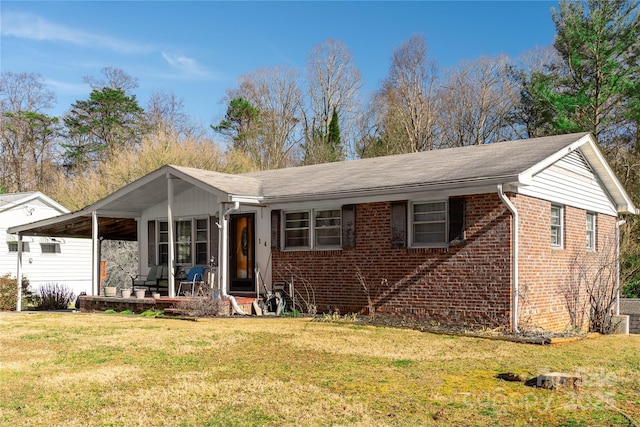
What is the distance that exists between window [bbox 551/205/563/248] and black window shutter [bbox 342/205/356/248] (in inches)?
180

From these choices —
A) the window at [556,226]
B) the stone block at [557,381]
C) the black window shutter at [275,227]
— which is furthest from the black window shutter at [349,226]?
the stone block at [557,381]

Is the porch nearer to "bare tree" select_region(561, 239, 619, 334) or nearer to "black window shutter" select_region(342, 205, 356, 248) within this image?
"black window shutter" select_region(342, 205, 356, 248)

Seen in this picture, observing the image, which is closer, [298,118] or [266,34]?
[266,34]

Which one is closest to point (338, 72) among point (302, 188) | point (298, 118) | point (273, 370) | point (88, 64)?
point (298, 118)

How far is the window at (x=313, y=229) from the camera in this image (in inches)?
622

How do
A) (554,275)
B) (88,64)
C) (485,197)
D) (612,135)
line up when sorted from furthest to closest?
(88,64) → (612,135) → (554,275) → (485,197)

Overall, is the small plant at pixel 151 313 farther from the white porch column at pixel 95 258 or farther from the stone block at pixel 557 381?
the stone block at pixel 557 381

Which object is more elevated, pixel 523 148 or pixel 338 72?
pixel 338 72

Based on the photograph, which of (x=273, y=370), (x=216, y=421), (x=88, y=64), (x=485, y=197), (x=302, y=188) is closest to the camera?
(x=216, y=421)

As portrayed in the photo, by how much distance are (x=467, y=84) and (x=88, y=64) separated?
25.3 meters

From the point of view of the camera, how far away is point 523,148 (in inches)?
610

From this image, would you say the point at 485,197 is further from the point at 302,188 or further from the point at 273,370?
the point at 273,370

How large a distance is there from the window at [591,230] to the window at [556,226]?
2111 mm

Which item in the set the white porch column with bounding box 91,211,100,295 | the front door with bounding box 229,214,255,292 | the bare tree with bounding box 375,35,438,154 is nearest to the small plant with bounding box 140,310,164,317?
the front door with bounding box 229,214,255,292
